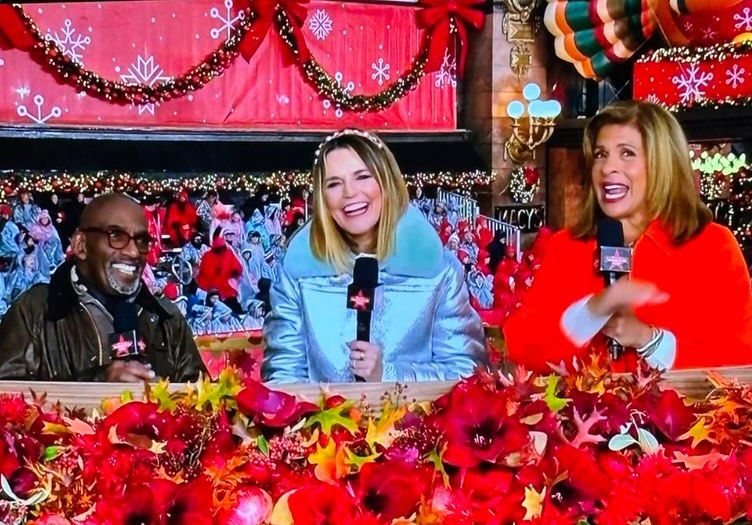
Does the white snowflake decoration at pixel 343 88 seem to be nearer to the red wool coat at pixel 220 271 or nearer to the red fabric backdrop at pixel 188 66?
the red fabric backdrop at pixel 188 66

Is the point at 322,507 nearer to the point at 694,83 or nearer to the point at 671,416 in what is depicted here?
the point at 671,416

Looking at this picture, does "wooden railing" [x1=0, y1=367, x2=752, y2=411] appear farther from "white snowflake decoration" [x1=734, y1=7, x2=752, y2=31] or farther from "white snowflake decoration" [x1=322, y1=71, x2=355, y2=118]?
"white snowflake decoration" [x1=734, y1=7, x2=752, y2=31]

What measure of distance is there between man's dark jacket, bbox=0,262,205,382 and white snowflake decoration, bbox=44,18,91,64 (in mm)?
2534

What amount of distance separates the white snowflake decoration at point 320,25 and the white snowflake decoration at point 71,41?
925 millimetres

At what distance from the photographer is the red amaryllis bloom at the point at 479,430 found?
3.54 ft

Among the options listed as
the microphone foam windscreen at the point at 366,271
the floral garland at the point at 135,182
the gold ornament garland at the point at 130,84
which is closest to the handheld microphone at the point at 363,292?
the microphone foam windscreen at the point at 366,271

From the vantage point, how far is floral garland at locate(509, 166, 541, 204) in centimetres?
268

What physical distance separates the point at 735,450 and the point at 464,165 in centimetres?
175

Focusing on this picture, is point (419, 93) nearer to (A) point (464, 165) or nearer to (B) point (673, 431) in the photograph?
(A) point (464, 165)

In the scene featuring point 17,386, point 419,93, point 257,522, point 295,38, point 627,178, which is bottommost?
point 257,522

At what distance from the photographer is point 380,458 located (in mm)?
1097

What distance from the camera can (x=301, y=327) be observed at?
175 cm

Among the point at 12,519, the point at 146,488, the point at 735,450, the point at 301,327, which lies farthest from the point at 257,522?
the point at 301,327

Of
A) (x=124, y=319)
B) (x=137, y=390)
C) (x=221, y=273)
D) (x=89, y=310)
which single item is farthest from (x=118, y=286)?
(x=221, y=273)
